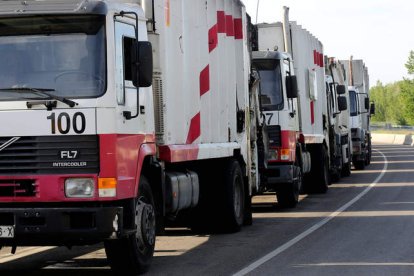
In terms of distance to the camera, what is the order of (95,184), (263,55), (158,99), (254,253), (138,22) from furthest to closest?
(263,55)
(254,253)
(158,99)
(138,22)
(95,184)

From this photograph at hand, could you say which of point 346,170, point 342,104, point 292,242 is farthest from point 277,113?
point 346,170

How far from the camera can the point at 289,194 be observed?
19.2m

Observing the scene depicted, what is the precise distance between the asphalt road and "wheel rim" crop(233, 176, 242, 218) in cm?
34

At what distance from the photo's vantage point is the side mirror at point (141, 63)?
31.3 ft

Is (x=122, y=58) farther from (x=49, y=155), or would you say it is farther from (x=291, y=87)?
(x=291, y=87)

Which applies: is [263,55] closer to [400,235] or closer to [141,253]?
[400,235]

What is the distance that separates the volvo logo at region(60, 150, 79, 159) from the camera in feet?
30.7

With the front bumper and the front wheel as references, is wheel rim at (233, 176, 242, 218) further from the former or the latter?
the front bumper

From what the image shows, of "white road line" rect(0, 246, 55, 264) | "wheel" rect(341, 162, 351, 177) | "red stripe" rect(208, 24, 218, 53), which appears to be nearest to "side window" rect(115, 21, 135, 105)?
"white road line" rect(0, 246, 55, 264)

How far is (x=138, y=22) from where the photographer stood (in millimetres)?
10227

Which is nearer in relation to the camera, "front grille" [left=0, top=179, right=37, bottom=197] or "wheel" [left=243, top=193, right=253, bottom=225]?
"front grille" [left=0, top=179, right=37, bottom=197]

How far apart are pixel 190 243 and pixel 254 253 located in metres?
1.64

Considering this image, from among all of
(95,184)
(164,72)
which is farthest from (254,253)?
(95,184)

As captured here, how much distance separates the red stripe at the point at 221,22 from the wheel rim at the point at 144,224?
447 centimetres
